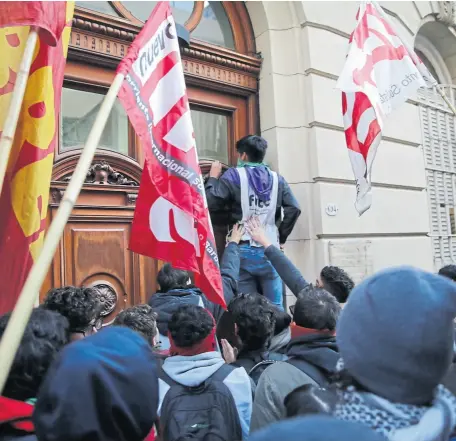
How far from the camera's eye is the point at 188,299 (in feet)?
10.4

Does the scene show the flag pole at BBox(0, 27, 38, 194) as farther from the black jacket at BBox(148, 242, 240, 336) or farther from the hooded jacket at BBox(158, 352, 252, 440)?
the black jacket at BBox(148, 242, 240, 336)

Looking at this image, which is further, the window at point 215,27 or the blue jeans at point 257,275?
the window at point 215,27

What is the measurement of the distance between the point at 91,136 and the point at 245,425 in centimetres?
133

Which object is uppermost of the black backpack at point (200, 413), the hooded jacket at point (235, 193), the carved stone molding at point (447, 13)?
the carved stone molding at point (447, 13)

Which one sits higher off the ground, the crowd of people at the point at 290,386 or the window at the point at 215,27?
the window at the point at 215,27

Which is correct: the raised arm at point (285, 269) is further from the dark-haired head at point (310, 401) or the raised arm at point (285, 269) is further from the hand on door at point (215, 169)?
the dark-haired head at point (310, 401)

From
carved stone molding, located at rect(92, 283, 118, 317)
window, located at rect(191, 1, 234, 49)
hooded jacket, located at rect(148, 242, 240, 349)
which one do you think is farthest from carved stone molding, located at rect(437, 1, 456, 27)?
carved stone molding, located at rect(92, 283, 118, 317)

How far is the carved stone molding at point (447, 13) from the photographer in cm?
688

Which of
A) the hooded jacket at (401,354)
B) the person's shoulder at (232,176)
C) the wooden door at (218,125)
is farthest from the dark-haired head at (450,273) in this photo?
the hooded jacket at (401,354)

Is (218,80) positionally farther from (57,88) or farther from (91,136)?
(91,136)

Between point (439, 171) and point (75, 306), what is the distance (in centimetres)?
603

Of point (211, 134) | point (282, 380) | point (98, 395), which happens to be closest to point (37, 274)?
point (98, 395)

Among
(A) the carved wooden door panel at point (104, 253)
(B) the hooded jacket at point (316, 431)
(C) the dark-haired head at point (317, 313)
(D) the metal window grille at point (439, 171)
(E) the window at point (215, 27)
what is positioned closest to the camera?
(B) the hooded jacket at point (316, 431)

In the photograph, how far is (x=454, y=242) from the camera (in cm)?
695
